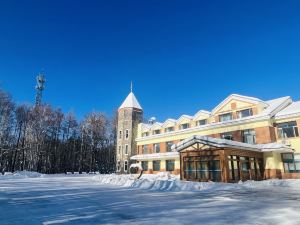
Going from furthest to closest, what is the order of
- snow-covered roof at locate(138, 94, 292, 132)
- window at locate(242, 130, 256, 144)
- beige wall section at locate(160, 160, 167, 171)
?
beige wall section at locate(160, 160, 167, 171) < window at locate(242, 130, 256, 144) < snow-covered roof at locate(138, 94, 292, 132)

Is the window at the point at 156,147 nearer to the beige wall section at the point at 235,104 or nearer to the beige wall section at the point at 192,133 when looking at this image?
the beige wall section at the point at 192,133

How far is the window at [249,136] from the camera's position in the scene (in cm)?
2725

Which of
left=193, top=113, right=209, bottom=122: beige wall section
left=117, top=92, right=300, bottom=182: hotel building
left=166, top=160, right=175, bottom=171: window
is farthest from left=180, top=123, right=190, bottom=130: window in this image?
left=166, top=160, right=175, bottom=171: window

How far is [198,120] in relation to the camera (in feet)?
117

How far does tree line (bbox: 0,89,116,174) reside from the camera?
45.4 m

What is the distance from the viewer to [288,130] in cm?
2533

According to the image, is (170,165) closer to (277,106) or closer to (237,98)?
(237,98)

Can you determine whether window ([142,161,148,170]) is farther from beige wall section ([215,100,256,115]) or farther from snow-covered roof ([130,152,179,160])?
beige wall section ([215,100,256,115])

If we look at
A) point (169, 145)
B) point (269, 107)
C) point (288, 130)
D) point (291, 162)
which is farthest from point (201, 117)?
point (291, 162)

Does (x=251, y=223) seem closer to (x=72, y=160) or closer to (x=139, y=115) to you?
Answer: (x=139, y=115)

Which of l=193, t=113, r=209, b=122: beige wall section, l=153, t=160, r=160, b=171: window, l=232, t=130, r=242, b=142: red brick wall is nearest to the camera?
l=232, t=130, r=242, b=142: red brick wall

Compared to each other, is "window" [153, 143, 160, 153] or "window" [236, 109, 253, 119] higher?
"window" [236, 109, 253, 119]

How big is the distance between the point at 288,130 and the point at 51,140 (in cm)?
4548

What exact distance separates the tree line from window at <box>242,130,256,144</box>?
116 ft
